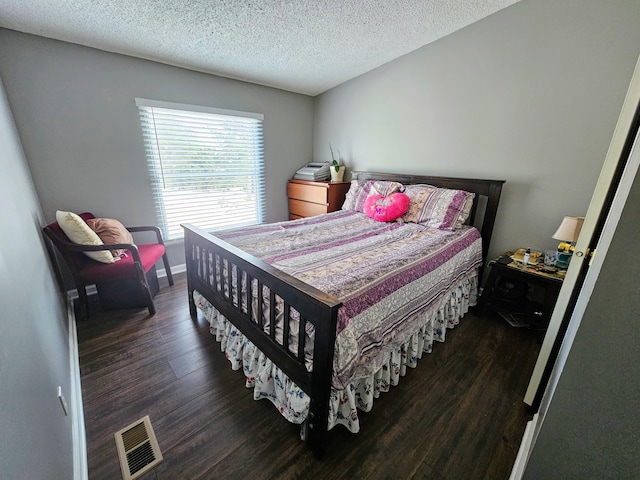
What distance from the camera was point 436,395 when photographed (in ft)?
4.83

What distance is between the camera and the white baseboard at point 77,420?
1.05 meters

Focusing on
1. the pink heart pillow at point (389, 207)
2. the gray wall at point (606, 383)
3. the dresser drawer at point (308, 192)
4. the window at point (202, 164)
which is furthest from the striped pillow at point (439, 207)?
Result: the window at point (202, 164)

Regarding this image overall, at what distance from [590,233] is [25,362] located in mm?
2210

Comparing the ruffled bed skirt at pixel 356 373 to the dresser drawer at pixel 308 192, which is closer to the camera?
the ruffled bed skirt at pixel 356 373

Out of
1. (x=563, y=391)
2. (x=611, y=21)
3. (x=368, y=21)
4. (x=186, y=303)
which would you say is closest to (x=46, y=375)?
(x=186, y=303)

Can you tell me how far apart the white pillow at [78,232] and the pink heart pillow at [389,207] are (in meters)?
2.41

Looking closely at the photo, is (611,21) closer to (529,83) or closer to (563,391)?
(529,83)

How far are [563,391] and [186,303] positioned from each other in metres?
2.60

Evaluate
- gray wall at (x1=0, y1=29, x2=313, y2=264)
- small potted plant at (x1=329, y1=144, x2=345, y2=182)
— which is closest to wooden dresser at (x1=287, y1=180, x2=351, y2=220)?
small potted plant at (x1=329, y1=144, x2=345, y2=182)

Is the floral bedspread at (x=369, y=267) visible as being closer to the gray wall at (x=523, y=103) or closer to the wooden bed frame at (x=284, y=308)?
the wooden bed frame at (x=284, y=308)

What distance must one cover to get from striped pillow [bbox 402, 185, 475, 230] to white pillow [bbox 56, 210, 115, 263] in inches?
105

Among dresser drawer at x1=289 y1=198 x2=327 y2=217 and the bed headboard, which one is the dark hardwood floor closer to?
the bed headboard

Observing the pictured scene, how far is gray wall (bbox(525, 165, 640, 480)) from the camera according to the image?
0.59 meters

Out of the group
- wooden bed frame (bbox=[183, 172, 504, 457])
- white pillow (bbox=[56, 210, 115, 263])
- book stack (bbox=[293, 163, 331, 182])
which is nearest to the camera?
wooden bed frame (bbox=[183, 172, 504, 457])
